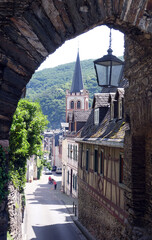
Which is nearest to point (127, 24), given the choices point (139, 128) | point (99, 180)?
point (139, 128)

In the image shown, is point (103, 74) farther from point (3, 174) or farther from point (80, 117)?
point (80, 117)

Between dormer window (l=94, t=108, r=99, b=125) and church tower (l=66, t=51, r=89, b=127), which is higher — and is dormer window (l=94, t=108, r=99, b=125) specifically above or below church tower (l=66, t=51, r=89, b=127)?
below

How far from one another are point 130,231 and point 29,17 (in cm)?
504

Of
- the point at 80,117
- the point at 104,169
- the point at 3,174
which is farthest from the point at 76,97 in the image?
the point at 3,174

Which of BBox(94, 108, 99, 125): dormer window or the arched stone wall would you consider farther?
BBox(94, 108, 99, 125): dormer window

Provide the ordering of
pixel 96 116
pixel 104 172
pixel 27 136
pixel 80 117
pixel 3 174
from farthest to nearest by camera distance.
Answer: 1. pixel 80 117
2. pixel 27 136
3. pixel 96 116
4. pixel 104 172
5. pixel 3 174

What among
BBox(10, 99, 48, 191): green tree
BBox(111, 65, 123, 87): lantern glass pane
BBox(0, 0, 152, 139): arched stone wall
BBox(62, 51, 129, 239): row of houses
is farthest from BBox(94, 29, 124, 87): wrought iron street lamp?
BBox(10, 99, 48, 191): green tree

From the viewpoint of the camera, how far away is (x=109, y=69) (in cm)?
529

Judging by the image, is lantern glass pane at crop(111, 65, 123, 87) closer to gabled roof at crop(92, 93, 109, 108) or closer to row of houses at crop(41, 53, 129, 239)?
row of houses at crop(41, 53, 129, 239)

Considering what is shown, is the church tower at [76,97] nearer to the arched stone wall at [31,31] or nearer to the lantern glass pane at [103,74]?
the lantern glass pane at [103,74]

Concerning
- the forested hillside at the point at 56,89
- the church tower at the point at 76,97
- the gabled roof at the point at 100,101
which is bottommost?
the gabled roof at the point at 100,101

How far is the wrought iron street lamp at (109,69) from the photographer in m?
5.23

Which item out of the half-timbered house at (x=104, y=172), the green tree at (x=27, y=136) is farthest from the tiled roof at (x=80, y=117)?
the green tree at (x=27, y=136)

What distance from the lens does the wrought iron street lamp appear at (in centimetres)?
523
